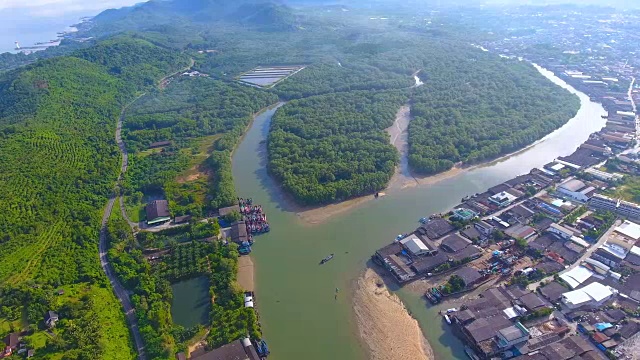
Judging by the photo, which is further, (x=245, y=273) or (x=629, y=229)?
(x=629, y=229)

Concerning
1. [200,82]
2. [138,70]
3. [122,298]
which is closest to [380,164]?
[122,298]

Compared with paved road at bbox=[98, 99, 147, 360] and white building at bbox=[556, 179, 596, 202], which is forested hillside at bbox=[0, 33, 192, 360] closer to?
paved road at bbox=[98, 99, 147, 360]

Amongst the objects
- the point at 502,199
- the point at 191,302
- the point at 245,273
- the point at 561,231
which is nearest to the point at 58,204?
the point at 191,302

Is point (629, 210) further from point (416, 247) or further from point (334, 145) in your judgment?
point (334, 145)

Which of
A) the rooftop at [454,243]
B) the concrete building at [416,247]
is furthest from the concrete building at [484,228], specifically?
the concrete building at [416,247]

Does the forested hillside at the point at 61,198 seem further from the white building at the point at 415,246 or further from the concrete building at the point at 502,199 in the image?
the concrete building at the point at 502,199


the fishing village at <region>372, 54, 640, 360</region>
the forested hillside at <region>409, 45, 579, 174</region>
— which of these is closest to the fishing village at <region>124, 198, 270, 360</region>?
the fishing village at <region>372, 54, 640, 360</region>

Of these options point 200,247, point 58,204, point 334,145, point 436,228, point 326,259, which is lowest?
point 326,259
